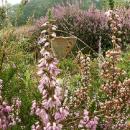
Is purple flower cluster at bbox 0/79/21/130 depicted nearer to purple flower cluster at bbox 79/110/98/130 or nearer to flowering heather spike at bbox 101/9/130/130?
purple flower cluster at bbox 79/110/98/130

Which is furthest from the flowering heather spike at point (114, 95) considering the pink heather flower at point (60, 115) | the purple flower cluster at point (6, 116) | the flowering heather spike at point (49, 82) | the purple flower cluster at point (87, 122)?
the flowering heather spike at point (49, 82)

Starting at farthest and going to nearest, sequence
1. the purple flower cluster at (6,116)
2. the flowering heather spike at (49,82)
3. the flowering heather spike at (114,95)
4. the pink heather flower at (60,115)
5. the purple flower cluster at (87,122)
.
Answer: the flowering heather spike at (114,95) < the purple flower cluster at (6,116) < the purple flower cluster at (87,122) < the pink heather flower at (60,115) < the flowering heather spike at (49,82)

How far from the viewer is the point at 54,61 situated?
2.96 meters

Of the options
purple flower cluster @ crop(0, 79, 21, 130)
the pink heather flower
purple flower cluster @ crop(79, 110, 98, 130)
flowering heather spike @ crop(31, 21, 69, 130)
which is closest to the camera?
flowering heather spike @ crop(31, 21, 69, 130)

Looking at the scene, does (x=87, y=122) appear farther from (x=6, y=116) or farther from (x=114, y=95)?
(x=114, y=95)

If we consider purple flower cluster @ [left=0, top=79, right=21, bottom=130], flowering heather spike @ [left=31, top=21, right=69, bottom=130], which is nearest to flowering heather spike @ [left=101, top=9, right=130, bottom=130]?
purple flower cluster @ [left=0, top=79, right=21, bottom=130]

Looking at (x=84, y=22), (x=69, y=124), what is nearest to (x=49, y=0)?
(x=84, y=22)

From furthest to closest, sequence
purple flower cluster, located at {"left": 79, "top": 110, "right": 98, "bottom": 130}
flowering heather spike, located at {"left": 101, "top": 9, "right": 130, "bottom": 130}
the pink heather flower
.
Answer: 1. flowering heather spike, located at {"left": 101, "top": 9, "right": 130, "bottom": 130}
2. purple flower cluster, located at {"left": 79, "top": 110, "right": 98, "bottom": 130}
3. the pink heather flower

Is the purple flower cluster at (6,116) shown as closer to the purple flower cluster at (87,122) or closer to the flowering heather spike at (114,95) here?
the purple flower cluster at (87,122)

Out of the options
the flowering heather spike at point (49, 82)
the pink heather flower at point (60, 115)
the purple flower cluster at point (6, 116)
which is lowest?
the purple flower cluster at point (6, 116)

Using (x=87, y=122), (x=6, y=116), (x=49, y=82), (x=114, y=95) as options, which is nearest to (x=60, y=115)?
(x=49, y=82)

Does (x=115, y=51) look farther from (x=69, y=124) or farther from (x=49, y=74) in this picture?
(x=49, y=74)

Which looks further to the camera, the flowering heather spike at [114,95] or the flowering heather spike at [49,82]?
the flowering heather spike at [114,95]

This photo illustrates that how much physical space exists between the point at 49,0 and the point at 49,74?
85.3 ft
